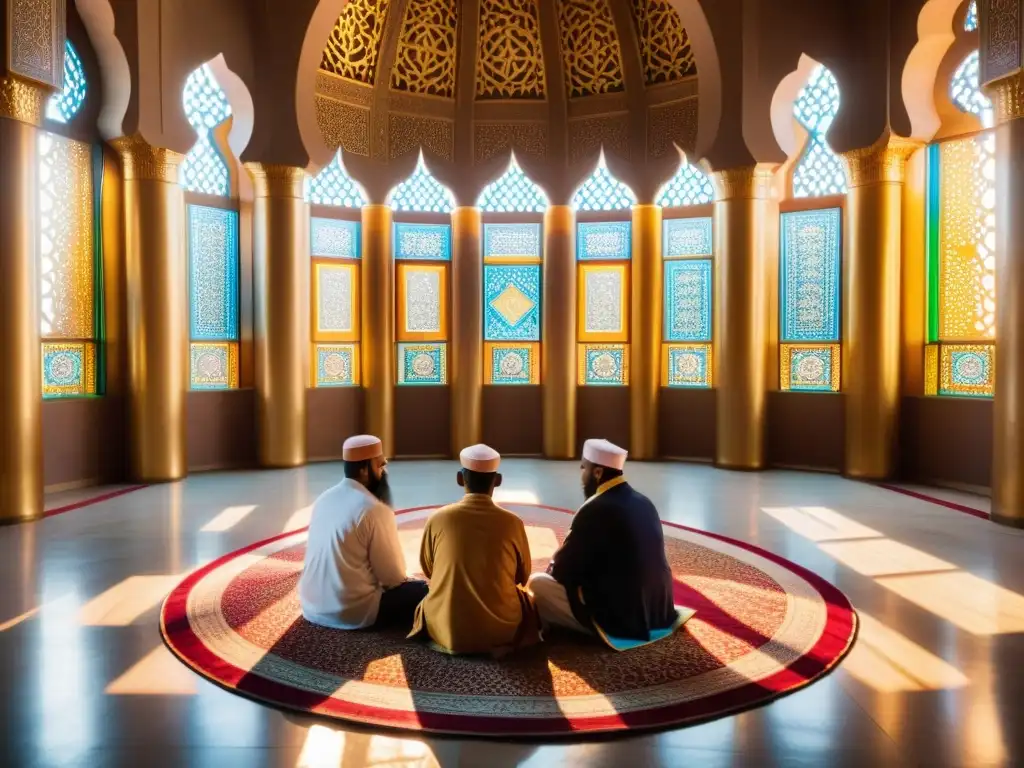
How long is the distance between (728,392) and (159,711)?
263 inches

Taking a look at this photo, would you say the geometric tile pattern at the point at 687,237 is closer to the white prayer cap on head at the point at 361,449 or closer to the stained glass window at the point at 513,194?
the stained glass window at the point at 513,194

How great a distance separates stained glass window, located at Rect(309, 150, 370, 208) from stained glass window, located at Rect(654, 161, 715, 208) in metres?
3.41

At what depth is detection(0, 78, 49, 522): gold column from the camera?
565cm

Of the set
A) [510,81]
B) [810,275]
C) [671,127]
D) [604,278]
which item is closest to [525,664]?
[810,275]

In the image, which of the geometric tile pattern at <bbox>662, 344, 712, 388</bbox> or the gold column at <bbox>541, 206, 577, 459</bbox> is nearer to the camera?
the geometric tile pattern at <bbox>662, 344, 712, 388</bbox>

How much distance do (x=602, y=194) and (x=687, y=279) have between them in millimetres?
1440

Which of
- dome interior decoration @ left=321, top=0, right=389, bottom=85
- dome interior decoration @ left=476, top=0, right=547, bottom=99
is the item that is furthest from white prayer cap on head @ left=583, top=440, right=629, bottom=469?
dome interior decoration @ left=476, top=0, right=547, bottom=99

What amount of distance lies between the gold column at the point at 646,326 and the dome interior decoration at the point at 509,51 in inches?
80.1

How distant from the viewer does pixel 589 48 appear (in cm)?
920

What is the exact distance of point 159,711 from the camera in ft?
8.88

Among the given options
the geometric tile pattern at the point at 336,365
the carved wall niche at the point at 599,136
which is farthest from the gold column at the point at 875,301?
the geometric tile pattern at the point at 336,365

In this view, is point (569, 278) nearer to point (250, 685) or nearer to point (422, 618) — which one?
point (422, 618)

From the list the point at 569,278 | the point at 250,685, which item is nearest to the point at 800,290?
the point at 569,278

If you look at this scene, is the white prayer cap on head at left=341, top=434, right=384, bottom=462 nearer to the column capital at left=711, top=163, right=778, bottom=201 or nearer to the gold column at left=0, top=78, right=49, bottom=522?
the gold column at left=0, top=78, right=49, bottom=522
